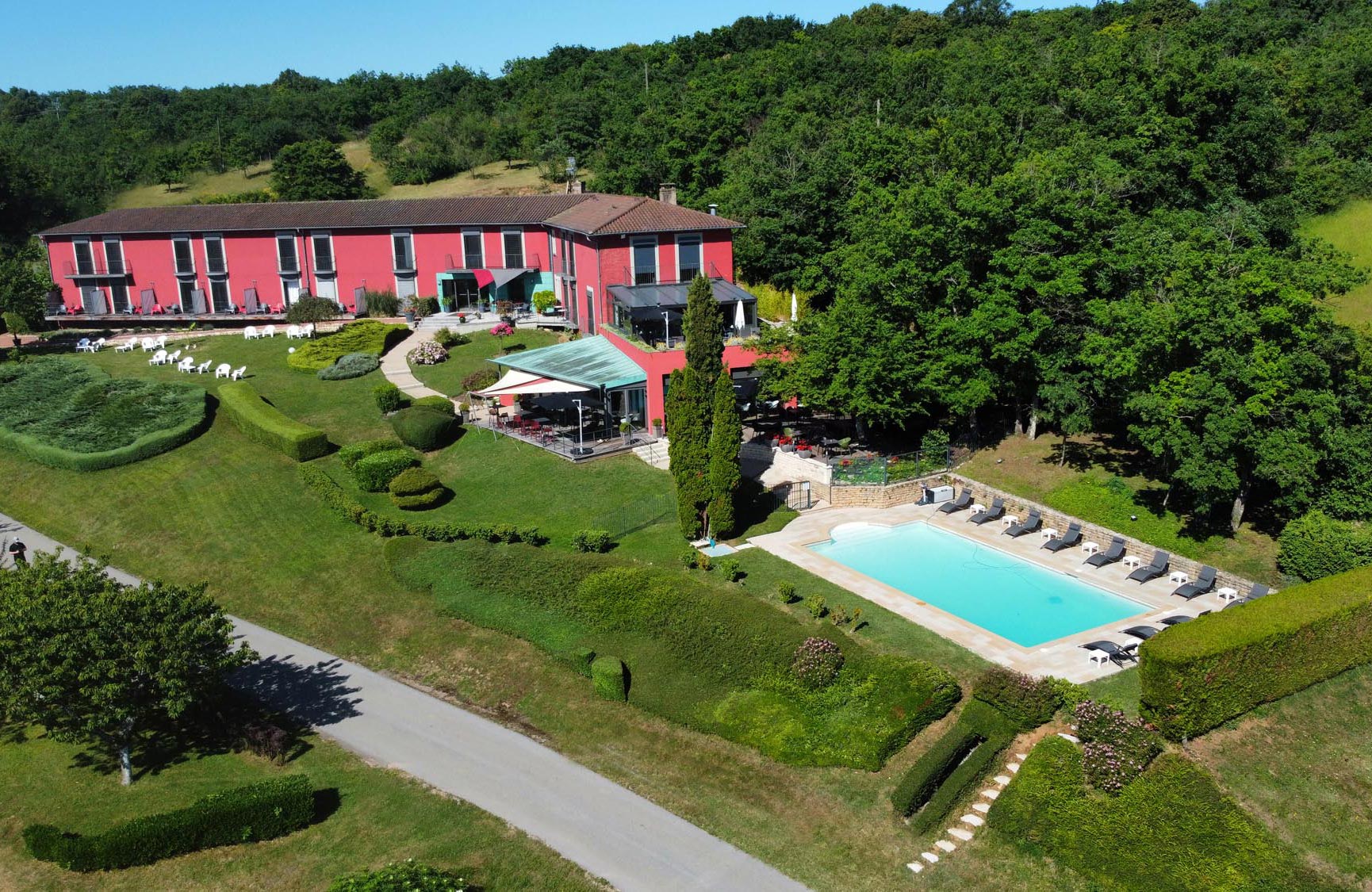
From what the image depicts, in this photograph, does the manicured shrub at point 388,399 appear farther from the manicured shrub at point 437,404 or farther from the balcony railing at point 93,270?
the balcony railing at point 93,270

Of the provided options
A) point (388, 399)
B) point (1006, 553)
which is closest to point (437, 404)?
point (388, 399)

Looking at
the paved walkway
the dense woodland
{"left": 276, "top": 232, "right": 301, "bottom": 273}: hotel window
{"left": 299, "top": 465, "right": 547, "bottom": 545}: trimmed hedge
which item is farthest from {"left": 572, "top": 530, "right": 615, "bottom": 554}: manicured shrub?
{"left": 276, "top": 232, "right": 301, "bottom": 273}: hotel window

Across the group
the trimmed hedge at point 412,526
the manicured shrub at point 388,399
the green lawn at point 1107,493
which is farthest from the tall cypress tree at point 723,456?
the manicured shrub at point 388,399

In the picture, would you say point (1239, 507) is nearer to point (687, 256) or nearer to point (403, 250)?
point (687, 256)

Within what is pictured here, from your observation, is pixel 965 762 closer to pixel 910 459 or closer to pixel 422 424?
pixel 910 459

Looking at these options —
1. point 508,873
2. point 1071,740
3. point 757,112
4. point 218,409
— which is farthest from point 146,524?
point 757,112
